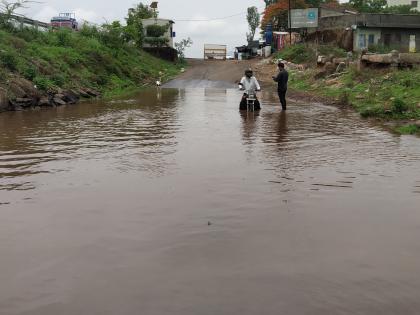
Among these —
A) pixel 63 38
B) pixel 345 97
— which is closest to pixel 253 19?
pixel 63 38

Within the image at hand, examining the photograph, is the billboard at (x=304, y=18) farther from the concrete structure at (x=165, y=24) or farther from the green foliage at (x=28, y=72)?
the green foliage at (x=28, y=72)

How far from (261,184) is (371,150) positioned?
359cm

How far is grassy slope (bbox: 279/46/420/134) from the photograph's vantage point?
A: 1400cm

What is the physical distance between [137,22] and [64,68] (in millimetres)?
26201

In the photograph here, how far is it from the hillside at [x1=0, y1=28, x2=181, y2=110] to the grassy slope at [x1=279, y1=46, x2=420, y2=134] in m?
11.3

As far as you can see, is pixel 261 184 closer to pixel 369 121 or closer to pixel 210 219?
pixel 210 219

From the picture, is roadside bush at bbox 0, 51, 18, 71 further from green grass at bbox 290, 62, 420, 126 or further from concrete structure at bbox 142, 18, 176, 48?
concrete structure at bbox 142, 18, 176, 48

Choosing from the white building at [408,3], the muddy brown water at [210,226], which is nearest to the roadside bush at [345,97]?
the muddy brown water at [210,226]

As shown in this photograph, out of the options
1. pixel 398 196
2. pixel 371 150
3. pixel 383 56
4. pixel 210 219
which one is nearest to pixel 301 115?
pixel 371 150

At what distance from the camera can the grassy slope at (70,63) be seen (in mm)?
19531

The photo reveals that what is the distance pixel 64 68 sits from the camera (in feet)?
76.4

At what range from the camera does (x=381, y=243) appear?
4906 millimetres

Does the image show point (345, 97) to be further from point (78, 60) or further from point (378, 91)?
point (78, 60)

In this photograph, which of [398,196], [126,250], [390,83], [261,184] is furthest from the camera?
[390,83]
